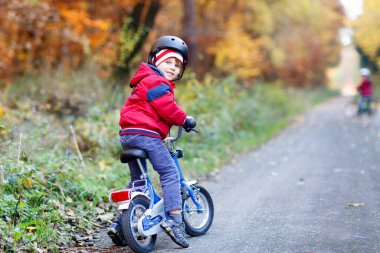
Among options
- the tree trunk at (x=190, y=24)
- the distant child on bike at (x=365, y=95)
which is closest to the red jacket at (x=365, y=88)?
the distant child on bike at (x=365, y=95)

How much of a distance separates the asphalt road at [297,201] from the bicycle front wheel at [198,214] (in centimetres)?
10

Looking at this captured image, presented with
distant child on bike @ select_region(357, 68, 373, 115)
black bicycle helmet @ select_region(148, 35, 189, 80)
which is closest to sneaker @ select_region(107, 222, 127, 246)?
black bicycle helmet @ select_region(148, 35, 189, 80)

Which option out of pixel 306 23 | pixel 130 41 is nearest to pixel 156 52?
pixel 130 41

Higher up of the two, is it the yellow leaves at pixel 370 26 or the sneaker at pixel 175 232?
the yellow leaves at pixel 370 26

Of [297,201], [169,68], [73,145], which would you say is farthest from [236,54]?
[169,68]

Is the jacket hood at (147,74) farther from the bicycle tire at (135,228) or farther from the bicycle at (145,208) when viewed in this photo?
the bicycle tire at (135,228)

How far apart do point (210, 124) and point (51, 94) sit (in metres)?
3.70

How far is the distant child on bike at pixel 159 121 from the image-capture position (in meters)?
5.36

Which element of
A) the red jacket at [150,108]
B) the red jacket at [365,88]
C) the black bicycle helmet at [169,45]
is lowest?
the red jacket at [150,108]

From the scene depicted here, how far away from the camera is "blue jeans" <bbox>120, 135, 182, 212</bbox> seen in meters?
5.37

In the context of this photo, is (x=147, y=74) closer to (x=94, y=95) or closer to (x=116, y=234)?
(x=116, y=234)

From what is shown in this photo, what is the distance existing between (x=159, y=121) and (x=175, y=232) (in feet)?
3.61

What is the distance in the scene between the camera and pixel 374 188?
27.4 feet

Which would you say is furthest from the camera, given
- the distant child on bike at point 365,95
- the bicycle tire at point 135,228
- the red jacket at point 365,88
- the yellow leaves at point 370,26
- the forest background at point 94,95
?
the yellow leaves at point 370,26
